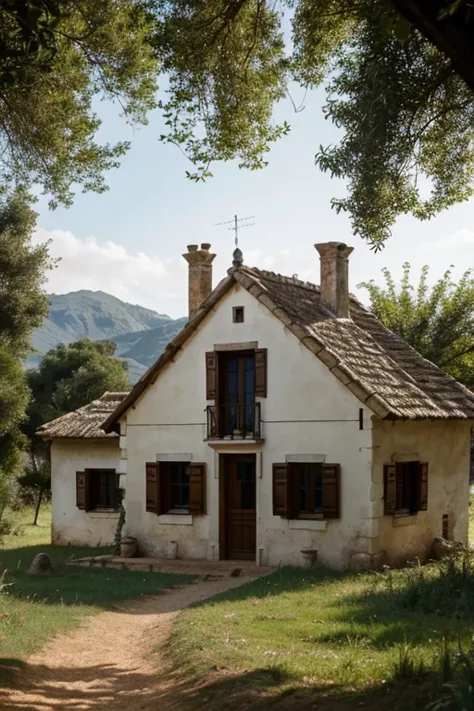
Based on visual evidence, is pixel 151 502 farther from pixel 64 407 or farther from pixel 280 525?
pixel 64 407

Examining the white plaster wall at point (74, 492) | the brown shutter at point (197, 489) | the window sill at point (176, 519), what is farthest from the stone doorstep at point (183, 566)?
the white plaster wall at point (74, 492)

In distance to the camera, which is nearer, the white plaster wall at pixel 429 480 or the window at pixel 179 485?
the white plaster wall at pixel 429 480

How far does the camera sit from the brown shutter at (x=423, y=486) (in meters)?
20.1

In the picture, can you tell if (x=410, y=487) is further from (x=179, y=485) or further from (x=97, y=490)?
(x=97, y=490)

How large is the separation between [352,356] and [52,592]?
816 centimetres

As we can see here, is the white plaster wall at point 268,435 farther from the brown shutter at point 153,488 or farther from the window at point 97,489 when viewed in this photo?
the window at point 97,489

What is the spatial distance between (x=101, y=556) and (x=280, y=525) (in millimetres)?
4575

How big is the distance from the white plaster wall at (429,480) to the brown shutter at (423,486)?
0.19 m

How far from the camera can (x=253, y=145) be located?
1298cm

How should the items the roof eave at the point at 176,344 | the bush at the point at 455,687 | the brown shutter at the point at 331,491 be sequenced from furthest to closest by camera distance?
the roof eave at the point at 176,344
the brown shutter at the point at 331,491
the bush at the point at 455,687

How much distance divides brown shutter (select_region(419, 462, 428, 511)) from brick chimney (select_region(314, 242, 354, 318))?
437 cm

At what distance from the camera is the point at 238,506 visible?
66.9 ft

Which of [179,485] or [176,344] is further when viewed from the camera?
[179,485]

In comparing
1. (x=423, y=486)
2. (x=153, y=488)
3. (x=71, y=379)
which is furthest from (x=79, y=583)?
(x=71, y=379)
